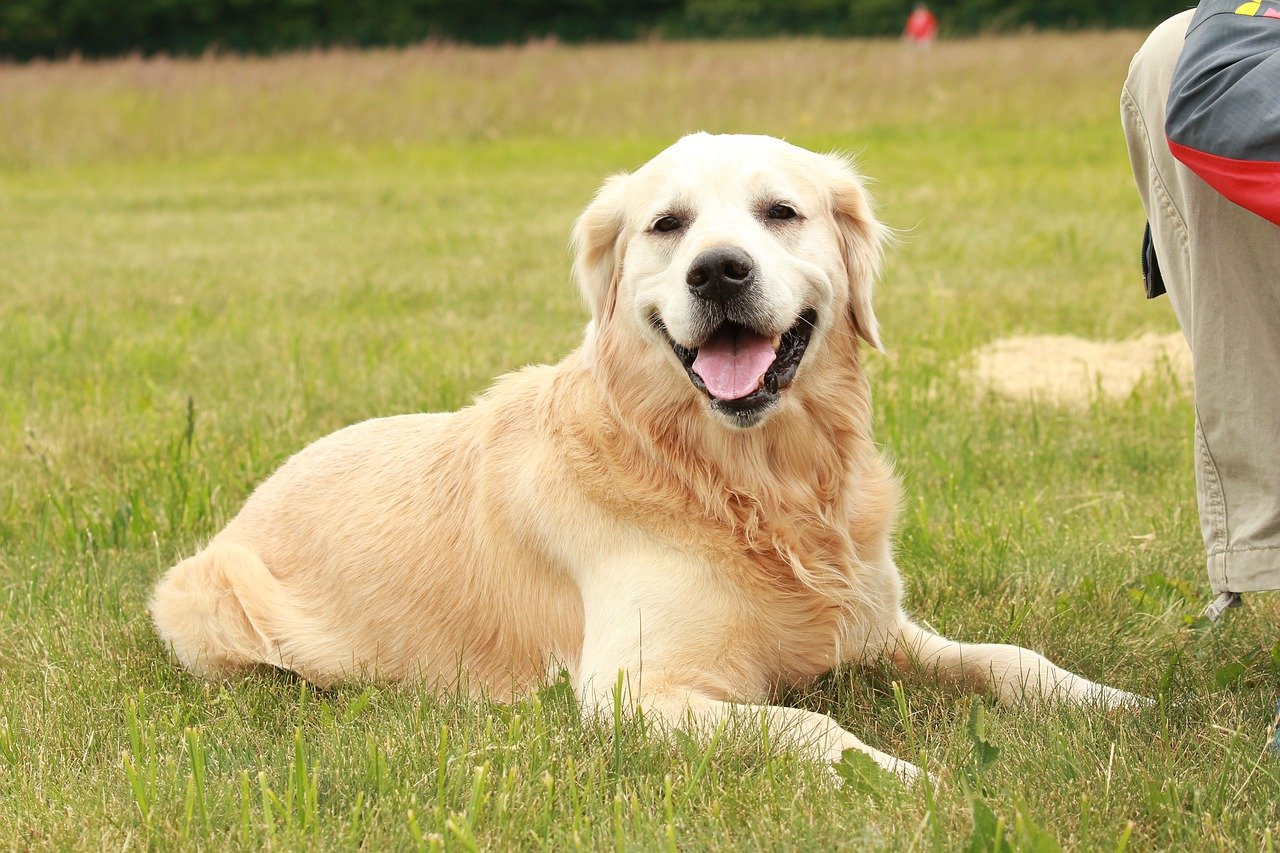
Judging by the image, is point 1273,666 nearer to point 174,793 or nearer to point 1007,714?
point 1007,714

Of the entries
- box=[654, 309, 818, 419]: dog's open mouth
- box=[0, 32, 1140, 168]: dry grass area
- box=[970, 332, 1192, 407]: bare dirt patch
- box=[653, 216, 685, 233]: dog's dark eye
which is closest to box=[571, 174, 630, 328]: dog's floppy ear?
box=[653, 216, 685, 233]: dog's dark eye

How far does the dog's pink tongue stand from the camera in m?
2.89

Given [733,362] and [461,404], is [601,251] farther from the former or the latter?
[461,404]

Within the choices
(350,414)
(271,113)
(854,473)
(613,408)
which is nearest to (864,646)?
(854,473)

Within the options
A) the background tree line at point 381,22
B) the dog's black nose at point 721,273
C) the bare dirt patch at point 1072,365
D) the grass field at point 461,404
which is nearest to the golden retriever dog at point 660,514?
the dog's black nose at point 721,273

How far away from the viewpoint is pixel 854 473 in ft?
10.2

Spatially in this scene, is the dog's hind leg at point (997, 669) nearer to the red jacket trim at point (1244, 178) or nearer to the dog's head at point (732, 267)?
the dog's head at point (732, 267)

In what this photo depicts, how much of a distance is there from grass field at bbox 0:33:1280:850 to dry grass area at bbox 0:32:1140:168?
4.14 metres

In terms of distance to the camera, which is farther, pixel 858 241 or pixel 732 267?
pixel 858 241

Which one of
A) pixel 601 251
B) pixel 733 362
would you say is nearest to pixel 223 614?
pixel 601 251

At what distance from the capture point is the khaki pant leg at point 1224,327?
2428 millimetres

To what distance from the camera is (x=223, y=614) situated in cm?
328

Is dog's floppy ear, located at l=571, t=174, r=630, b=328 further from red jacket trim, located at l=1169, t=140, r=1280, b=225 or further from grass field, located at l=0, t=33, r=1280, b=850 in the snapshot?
red jacket trim, located at l=1169, t=140, r=1280, b=225

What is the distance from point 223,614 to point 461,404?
2.13m
